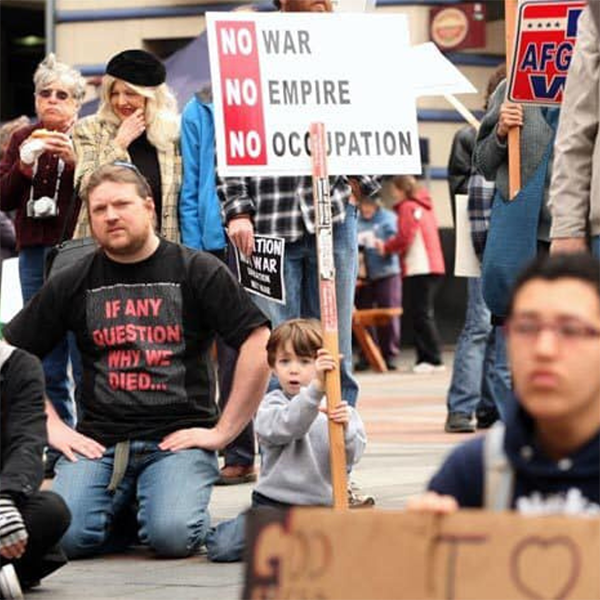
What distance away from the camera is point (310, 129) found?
286 inches

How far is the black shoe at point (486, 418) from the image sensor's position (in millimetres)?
12141

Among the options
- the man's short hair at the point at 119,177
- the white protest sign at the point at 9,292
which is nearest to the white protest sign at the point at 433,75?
the white protest sign at the point at 9,292

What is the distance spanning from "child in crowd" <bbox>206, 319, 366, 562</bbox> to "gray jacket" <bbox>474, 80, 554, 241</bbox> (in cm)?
86

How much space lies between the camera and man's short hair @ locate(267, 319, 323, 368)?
730 cm

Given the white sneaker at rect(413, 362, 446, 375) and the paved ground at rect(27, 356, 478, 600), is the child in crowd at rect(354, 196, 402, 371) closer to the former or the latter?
the white sneaker at rect(413, 362, 446, 375)

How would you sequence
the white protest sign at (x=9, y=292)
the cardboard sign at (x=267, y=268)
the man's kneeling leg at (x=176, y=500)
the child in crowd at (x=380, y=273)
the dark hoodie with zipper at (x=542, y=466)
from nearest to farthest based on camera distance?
the dark hoodie with zipper at (x=542, y=466)
the man's kneeling leg at (x=176, y=500)
the cardboard sign at (x=267, y=268)
the white protest sign at (x=9, y=292)
the child in crowd at (x=380, y=273)

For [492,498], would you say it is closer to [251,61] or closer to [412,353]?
[251,61]

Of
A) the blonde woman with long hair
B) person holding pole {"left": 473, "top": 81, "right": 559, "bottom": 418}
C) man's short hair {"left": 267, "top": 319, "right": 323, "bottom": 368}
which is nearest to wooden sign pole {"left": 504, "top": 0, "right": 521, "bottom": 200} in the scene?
person holding pole {"left": 473, "top": 81, "right": 559, "bottom": 418}

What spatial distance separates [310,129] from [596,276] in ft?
12.3

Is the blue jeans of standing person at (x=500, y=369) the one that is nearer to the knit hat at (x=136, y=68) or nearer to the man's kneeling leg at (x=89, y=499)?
the knit hat at (x=136, y=68)

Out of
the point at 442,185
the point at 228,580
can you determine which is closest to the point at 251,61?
the point at 228,580

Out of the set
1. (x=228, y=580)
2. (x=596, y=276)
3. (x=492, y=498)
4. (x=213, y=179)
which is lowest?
(x=228, y=580)

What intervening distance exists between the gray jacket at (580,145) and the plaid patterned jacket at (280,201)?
1.95m

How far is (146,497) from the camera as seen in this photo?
24.3 ft
